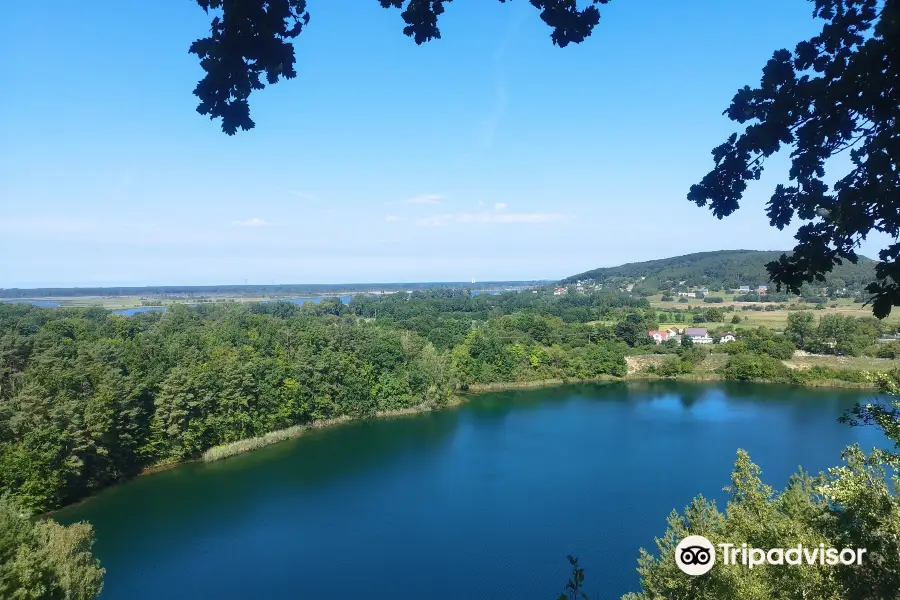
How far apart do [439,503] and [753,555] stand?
35.2ft

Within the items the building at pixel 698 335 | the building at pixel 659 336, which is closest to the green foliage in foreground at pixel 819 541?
the building at pixel 659 336

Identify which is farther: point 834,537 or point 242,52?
point 834,537

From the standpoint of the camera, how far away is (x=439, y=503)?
1522 cm

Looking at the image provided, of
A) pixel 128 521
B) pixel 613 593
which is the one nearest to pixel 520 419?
pixel 613 593

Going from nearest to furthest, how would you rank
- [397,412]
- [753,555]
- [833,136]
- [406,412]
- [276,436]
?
1. [833,136]
2. [753,555]
3. [276,436]
4. [397,412]
5. [406,412]

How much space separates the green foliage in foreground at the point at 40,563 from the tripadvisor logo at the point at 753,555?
26.0 ft

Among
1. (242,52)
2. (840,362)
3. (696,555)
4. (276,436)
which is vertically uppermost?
(242,52)

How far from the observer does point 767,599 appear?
15.9ft

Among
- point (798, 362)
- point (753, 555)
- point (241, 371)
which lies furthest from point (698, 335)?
point (753, 555)

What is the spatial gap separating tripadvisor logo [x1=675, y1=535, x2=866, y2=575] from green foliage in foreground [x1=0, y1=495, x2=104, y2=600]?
7.92 metres

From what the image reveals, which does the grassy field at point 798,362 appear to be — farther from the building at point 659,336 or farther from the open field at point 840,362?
the building at point 659,336

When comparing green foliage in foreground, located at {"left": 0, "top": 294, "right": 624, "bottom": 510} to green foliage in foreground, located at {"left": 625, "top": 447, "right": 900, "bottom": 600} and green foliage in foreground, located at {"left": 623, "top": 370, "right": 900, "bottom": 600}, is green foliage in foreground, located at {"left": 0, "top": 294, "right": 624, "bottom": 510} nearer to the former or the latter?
green foliage in foreground, located at {"left": 625, "top": 447, "right": 900, "bottom": 600}

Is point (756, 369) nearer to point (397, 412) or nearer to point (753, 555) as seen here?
point (397, 412)

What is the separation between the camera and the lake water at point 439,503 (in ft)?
36.9
